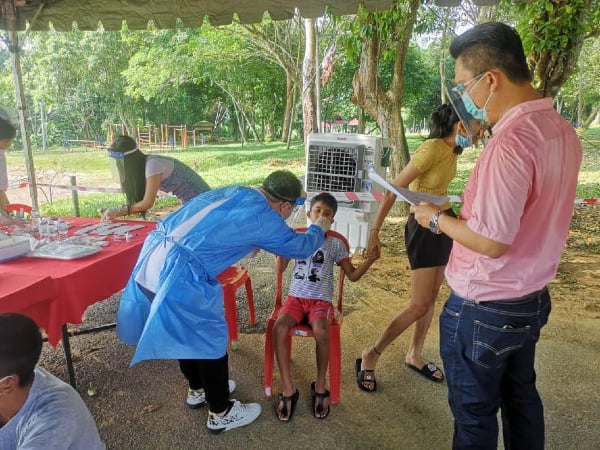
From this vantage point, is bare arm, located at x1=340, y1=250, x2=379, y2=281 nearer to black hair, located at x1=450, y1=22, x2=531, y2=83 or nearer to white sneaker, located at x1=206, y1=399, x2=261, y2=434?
white sneaker, located at x1=206, y1=399, x2=261, y2=434

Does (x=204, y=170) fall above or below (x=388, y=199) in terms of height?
below

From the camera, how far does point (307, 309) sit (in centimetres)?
258

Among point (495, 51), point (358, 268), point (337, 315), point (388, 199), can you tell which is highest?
point (495, 51)

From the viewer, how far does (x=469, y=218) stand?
1.35m

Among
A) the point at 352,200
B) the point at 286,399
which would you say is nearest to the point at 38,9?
the point at 352,200

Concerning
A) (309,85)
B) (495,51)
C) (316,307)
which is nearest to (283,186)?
(316,307)

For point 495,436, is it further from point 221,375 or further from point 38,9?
point 38,9

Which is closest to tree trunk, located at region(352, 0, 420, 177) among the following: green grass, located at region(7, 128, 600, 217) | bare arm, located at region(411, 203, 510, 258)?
green grass, located at region(7, 128, 600, 217)

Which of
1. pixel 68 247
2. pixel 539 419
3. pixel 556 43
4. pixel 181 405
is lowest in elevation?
pixel 181 405

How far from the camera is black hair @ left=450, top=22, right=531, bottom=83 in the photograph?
127 centimetres

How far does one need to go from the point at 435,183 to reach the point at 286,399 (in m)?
1.50

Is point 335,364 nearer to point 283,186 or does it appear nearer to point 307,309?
point 307,309

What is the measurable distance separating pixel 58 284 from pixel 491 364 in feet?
6.30

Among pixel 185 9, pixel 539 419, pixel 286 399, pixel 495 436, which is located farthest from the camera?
pixel 185 9
